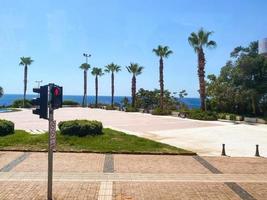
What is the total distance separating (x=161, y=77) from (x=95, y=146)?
1701 inches

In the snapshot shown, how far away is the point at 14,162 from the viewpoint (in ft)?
59.8

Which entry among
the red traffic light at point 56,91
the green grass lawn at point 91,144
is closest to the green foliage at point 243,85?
the green grass lawn at point 91,144

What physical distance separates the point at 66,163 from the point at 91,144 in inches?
212

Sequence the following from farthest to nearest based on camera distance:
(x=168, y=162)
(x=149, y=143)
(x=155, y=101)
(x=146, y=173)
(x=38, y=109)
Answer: (x=155, y=101) → (x=149, y=143) → (x=168, y=162) → (x=146, y=173) → (x=38, y=109)

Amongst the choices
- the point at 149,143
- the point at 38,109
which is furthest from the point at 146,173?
the point at 149,143

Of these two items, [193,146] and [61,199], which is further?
[193,146]

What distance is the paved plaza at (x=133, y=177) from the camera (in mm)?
12969

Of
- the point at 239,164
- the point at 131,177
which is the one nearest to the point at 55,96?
the point at 131,177

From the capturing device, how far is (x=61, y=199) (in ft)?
40.0

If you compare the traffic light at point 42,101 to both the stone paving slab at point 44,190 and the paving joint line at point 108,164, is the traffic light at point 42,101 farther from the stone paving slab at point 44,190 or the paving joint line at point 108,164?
the paving joint line at point 108,164

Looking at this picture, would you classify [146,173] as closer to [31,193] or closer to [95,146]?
[31,193]

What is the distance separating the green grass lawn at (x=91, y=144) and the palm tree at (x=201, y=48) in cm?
2880

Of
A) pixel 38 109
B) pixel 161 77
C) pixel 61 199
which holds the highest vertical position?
pixel 161 77

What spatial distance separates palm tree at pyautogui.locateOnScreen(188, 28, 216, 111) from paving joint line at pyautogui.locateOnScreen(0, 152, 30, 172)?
118ft
